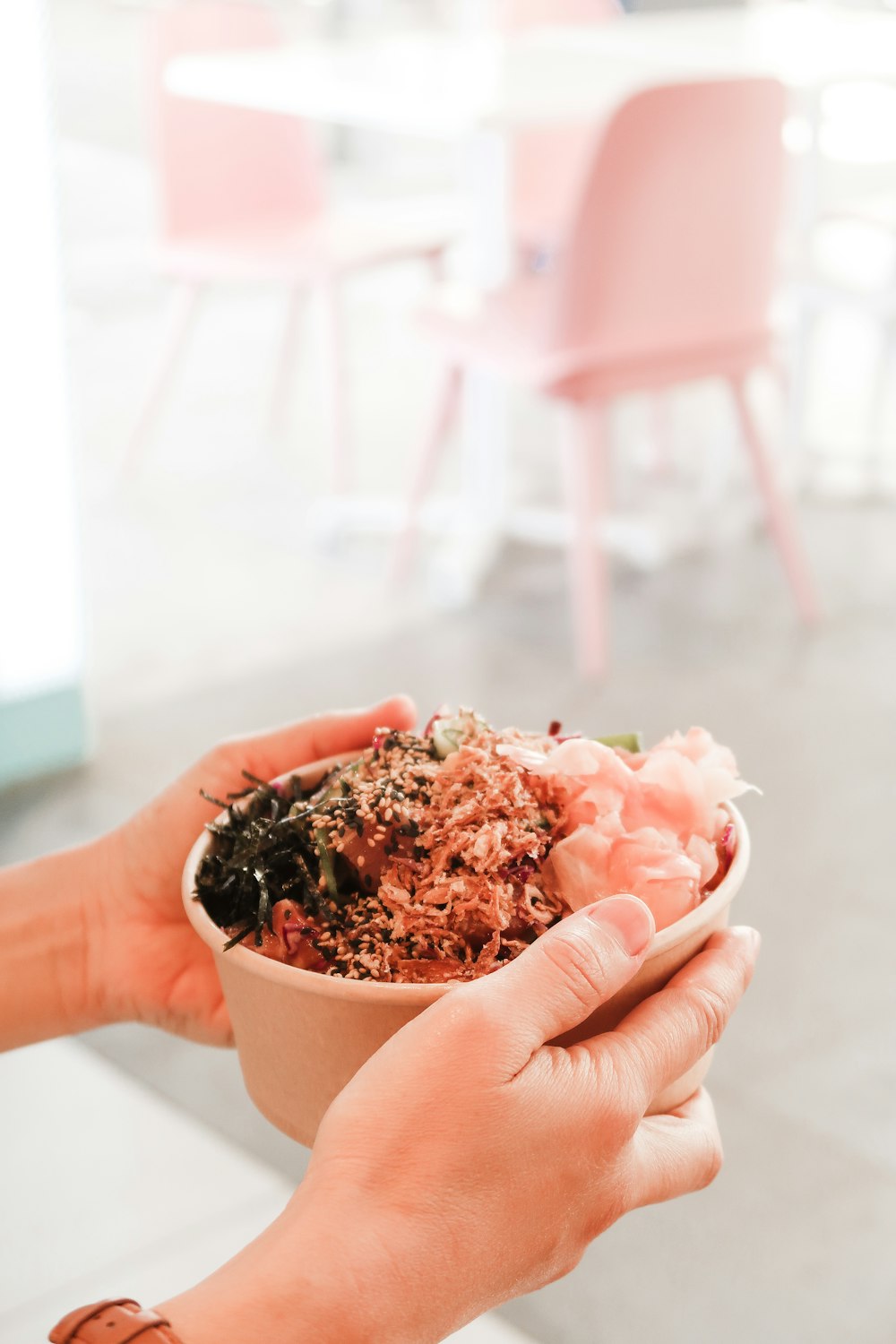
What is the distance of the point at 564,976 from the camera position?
507 mm

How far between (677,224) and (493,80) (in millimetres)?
585

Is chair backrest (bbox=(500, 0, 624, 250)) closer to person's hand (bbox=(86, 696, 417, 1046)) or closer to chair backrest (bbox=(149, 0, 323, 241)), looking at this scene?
chair backrest (bbox=(149, 0, 323, 241))

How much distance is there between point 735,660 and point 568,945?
6.25 ft

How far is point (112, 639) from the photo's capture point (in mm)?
2525

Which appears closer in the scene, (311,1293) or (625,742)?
(311,1293)

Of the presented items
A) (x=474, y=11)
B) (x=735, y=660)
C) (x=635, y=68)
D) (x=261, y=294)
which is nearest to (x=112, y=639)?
(x=735, y=660)

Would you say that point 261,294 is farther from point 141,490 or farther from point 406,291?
point 141,490

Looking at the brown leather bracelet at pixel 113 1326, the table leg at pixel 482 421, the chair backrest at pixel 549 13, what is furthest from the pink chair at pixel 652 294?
the brown leather bracelet at pixel 113 1326

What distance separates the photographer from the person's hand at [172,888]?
0.74 metres

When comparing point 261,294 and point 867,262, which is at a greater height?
point 867,262

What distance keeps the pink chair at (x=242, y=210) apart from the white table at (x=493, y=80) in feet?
0.41

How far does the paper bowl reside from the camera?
515 mm

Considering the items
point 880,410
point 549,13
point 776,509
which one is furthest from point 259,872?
point 549,13

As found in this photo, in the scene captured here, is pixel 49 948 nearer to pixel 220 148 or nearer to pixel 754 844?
pixel 754 844
